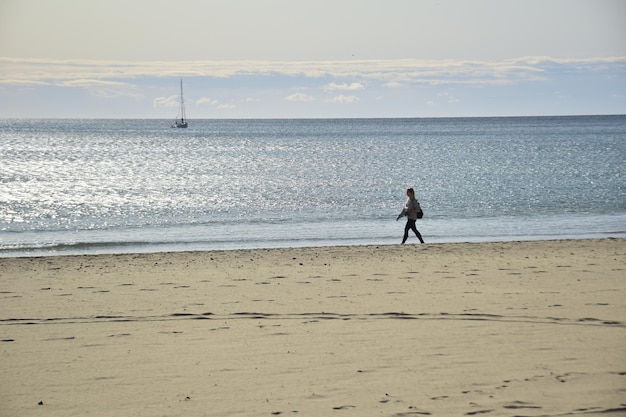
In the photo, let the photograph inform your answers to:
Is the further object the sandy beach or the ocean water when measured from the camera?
the ocean water

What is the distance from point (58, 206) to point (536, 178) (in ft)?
98.1

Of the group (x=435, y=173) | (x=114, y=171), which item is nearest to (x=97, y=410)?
(x=435, y=173)

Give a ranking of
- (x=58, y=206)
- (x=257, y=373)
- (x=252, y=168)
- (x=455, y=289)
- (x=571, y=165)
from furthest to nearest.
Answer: (x=252, y=168)
(x=571, y=165)
(x=58, y=206)
(x=455, y=289)
(x=257, y=373)

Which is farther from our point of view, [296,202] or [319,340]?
Result: [296,202]

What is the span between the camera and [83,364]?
29.4 ft

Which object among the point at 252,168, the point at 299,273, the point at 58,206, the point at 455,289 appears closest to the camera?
the point at 455,289

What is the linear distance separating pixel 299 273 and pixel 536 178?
38.2 metres

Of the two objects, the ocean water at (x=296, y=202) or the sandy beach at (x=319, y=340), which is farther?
the ocean water at (x=296, y=202)

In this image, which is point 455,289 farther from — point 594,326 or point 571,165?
point 571,165

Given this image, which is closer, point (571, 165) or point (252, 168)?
point (571, 165)

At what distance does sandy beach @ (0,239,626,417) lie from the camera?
302 inches

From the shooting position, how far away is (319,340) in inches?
384

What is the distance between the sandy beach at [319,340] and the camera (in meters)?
7.68

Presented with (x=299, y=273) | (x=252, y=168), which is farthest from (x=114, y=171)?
(x=299, y=273)
